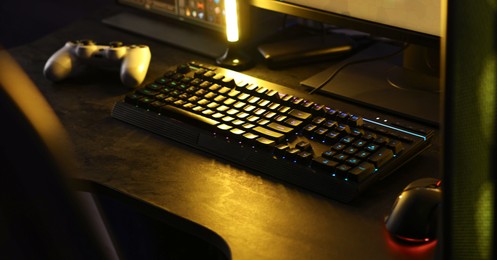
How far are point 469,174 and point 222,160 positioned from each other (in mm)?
608

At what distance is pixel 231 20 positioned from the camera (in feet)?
4.75

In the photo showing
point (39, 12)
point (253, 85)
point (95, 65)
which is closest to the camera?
point (253, 85)

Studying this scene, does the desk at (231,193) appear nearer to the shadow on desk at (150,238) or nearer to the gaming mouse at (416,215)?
the gaming mouse at (416,215)

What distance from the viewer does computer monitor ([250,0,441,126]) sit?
120 cm

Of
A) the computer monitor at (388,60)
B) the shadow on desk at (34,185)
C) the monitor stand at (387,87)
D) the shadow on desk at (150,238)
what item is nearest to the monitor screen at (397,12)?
the computer monitor at (388,60)

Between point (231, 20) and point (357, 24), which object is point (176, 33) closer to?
point (231, 20)

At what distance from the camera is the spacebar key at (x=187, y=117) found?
119 centimetres

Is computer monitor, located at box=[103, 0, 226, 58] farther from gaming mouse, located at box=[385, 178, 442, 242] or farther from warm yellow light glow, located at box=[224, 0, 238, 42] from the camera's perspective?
gaming mouse, located at box=[385, 178, 442, 242]

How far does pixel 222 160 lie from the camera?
3.77 feet

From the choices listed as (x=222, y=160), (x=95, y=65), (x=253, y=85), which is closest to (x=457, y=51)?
(x=222, y=160)

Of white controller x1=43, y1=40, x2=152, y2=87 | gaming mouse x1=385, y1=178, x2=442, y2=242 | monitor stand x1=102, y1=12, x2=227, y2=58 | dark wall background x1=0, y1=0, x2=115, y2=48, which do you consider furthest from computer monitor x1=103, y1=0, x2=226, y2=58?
dark wall background x1=0, y1=0, x2=115, y2=48

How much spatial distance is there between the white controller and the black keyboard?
0.23 ft

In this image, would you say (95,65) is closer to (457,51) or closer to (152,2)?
(152,2)

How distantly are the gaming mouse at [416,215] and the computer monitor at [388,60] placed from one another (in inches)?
11.4
